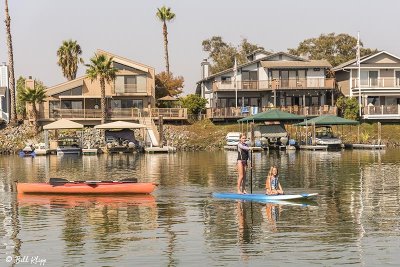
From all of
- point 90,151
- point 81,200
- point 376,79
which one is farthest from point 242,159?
point 376,79

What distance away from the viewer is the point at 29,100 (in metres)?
73.8

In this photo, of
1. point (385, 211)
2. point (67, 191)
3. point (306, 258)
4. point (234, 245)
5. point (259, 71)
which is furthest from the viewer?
point (259, 71)

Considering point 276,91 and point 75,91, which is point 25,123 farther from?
point 276,91

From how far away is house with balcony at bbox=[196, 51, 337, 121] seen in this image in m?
78.8

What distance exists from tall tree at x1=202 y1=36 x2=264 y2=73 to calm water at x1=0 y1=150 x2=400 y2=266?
7588 centimetres

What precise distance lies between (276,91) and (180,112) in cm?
1204

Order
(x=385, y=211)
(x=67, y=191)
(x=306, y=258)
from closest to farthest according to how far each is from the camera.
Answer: (x=306, y=258) < (x=385, y=211) < (x=67, y=191)

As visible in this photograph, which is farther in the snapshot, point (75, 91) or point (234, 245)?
point (75, 91)

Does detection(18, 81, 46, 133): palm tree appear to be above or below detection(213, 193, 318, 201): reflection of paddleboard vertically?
above

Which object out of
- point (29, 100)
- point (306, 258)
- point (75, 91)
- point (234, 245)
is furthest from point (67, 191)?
point (75, 91)

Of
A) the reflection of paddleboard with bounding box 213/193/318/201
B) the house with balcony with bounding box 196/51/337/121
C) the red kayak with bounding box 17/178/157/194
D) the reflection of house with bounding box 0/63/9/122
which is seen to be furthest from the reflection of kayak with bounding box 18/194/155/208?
the reflection of house with bounding box 0/63/9/122

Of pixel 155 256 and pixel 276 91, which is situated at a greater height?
pixel 276 91

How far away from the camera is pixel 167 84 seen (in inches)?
3748

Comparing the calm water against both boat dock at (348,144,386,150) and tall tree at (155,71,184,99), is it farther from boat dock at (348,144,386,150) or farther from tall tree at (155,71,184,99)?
tall tree at (155,71,184,99)
